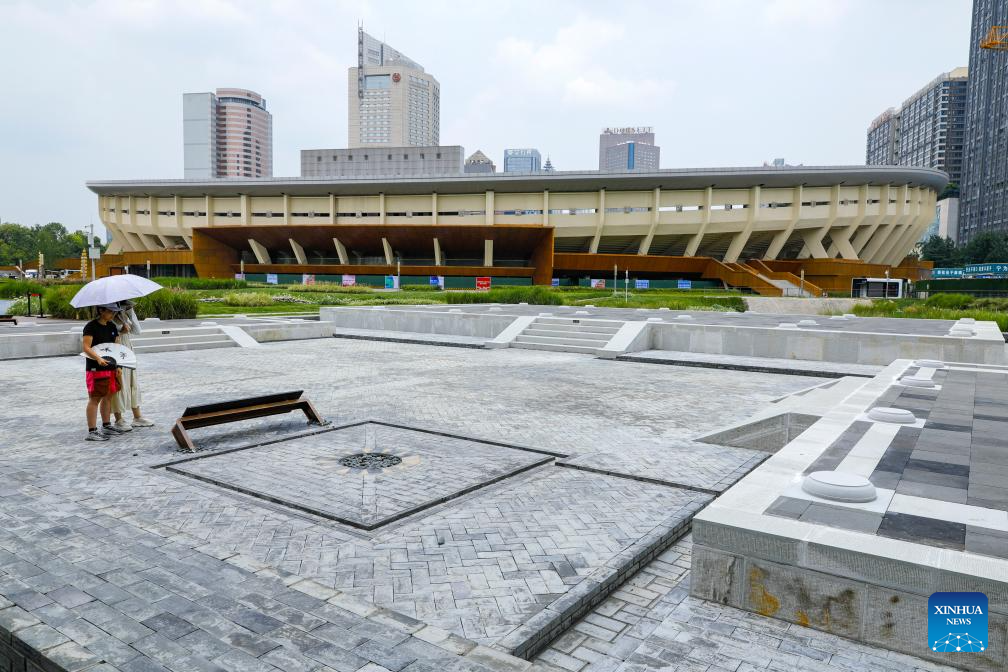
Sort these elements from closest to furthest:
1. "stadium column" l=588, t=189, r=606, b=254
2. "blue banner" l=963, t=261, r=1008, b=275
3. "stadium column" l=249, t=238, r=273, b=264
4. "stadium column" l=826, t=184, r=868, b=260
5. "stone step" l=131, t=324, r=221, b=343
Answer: "stone step" l=131, t=324, r=221, b=343 < "blue banner" l=963, t=261, r=1008, b=275 < "stadium column" l=826, t=184, r=868, b=260 < "stadium column" l=588, t=189, r=606, b=254 < "stadium column" l=249, t=238, r=273, b=264

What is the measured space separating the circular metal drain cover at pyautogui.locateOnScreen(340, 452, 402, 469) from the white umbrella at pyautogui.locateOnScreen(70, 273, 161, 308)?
9.91 ft

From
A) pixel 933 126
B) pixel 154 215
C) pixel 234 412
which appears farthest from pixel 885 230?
pixel 933 126

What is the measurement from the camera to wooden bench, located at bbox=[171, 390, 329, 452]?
7157mm

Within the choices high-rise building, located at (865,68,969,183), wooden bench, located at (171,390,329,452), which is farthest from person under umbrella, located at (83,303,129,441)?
high-rise building, located at (865,68,969,183)

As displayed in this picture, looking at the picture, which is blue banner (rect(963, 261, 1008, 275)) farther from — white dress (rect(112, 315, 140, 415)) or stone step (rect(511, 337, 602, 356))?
white dress (rect(112, 315, 140, 415))

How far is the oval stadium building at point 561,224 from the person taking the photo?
182 feet

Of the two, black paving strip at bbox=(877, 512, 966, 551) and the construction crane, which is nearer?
black paving strip at bbox=(877, 512, 966, 551)

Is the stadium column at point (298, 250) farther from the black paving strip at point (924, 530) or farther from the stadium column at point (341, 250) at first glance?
the black paving strip at point (924, 530)

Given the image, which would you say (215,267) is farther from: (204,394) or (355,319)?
(204,394)

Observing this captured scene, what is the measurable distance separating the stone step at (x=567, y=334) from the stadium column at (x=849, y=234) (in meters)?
51.0

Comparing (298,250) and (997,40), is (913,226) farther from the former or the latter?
(997,40)

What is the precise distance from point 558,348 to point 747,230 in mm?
46252

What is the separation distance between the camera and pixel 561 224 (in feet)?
195

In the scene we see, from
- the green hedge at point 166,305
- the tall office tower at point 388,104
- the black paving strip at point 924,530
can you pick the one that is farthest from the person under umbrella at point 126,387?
the tall office tower at point 388,104
